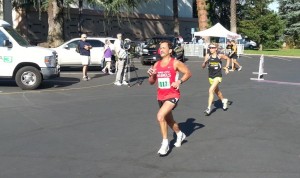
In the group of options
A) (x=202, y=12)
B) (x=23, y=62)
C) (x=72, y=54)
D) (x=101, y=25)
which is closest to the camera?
(x=23, y=62)

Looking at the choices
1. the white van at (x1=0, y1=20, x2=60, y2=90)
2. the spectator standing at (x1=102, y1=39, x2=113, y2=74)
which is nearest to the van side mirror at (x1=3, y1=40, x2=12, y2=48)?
the white van at (x1=0, y1=20, x2=60, y2=90)

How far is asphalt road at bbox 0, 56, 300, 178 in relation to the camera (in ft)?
20.1

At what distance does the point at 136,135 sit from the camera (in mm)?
8211

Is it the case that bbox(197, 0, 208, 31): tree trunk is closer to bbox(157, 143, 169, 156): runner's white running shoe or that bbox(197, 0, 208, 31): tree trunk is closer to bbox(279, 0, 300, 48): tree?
bbox(279, 0, 300, 48): tree

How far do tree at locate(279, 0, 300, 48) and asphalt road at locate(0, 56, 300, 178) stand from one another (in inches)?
2061

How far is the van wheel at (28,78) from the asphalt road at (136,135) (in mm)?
242

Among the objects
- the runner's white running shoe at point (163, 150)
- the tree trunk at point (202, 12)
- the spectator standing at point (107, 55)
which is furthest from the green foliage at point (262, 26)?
the runner's white running shoe at point (163, 150)

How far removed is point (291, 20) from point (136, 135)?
61.8 metres

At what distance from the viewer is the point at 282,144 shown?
7.67m

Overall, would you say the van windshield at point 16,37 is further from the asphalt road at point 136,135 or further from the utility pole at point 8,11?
the utility pole at point 8,11

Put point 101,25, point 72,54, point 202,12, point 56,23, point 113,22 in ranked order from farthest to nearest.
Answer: point 113,22, point 202,12, point 101,25, point 56,23, point 72,54

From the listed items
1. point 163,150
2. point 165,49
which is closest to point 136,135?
point 163,150

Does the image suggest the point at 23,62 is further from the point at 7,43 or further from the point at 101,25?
the point at 101,25

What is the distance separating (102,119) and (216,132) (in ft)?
8.53
